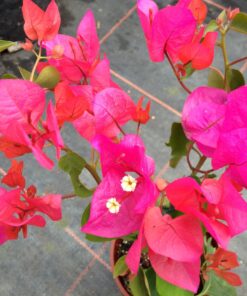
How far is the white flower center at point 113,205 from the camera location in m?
0.48

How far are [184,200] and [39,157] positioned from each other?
164 mm

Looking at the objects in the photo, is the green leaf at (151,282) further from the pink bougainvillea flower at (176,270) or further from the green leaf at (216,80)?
the green leaf at (216,80)

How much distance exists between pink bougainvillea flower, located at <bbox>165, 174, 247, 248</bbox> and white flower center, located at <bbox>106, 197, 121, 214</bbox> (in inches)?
2.6

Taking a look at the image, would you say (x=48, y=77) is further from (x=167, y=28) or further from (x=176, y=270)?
(x=176, y=270)

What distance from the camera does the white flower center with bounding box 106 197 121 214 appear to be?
1.58 feet

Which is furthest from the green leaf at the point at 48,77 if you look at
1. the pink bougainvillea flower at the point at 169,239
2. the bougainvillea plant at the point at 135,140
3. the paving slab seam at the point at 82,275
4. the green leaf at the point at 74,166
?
the paving slab seam at the point at 82,275

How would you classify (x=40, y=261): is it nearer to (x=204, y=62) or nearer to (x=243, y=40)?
(x=204, y=62)

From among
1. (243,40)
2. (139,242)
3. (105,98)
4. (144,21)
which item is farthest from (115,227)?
(243,40)

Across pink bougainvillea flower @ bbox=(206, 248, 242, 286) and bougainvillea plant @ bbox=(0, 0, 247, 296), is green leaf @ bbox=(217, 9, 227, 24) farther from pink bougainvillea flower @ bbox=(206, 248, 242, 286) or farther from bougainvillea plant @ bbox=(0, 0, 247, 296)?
pink bougainvillea flower @ bbox=(206, 248, 242, 286)

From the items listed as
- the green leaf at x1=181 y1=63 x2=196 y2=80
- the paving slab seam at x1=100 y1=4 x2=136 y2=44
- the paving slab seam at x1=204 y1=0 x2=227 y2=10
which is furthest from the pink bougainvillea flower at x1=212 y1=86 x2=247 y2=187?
the paving slab seam at x1=204 y1=0 x2=227 y2=10

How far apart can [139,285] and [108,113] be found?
0.36 m

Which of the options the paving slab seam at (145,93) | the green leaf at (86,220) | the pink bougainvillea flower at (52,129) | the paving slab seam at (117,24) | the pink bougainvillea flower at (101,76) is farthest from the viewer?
Result: the paving slab seam at (117,24)

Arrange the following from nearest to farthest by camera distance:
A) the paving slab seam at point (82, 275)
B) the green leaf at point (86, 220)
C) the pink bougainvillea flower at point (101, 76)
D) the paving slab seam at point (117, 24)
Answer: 1. the pink bougainvillea flower at point (101, 76)
2. the green leaf at point (86, 220)
3. the paving slab seam at point (82, 275)
4. the paving slab seam at point (117, 24)

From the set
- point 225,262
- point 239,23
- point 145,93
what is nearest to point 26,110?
point 239,23
